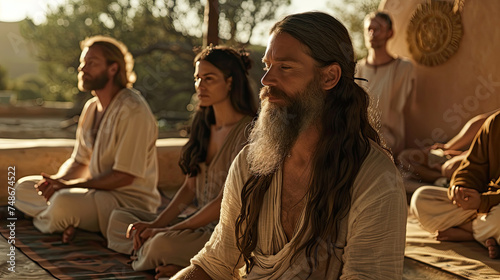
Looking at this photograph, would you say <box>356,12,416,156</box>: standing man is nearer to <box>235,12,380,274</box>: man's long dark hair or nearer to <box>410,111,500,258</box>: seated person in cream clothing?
<box>410,111,500,258</box>: seated person in cream clothing

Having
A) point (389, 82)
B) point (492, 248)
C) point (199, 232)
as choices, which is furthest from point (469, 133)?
point (199, 232)

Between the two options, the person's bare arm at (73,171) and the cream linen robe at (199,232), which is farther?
the person's bare arm at (73,171)

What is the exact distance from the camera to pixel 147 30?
23672 mm

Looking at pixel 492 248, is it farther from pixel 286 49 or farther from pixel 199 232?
pixel 286 49

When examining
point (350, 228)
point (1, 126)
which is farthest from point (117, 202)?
point (1, 126)

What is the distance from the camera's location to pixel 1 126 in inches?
666

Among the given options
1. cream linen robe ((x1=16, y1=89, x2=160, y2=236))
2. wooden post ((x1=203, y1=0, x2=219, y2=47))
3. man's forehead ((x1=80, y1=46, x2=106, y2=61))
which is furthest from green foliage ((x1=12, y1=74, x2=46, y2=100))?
cream linen robe ((x1=16, y1=89, x2=160, y2=236))

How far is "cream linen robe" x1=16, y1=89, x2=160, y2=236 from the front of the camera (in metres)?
4.57

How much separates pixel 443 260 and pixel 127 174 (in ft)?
7.01

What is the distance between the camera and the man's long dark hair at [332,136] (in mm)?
2117

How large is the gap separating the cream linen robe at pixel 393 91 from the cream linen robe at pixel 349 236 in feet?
15.7

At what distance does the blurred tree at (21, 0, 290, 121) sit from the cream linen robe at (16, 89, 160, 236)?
16.7m

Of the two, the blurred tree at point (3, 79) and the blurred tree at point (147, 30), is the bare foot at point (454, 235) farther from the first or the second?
the blurred tree at point (3, 79)

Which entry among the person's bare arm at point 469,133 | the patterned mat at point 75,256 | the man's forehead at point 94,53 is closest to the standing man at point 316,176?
the patterned mat at point 75,256
